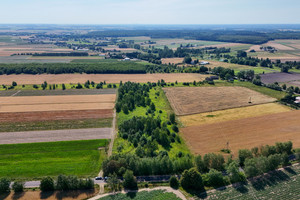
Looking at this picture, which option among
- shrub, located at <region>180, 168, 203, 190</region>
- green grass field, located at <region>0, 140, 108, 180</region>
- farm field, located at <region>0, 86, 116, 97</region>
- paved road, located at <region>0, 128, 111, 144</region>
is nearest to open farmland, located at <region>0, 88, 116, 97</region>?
farm field, located at <region>0, 86, 116, 97</region>

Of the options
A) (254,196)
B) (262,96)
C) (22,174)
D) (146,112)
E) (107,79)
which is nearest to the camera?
(254,196)

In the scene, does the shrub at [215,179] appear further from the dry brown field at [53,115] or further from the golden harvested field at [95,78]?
the golden harvested field at [95,78]

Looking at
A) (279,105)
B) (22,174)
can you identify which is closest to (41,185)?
(22,174)

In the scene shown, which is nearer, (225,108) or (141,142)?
(141,142)

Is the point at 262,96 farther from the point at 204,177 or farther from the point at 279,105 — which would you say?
the point at 204,177

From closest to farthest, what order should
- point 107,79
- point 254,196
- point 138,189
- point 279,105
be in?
point 254,196, point 138,189, point 279,105, point 107,79

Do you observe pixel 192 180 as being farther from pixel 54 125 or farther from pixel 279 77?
pixel 279 77

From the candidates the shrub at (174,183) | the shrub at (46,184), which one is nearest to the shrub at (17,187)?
the shrub at (46,184)
